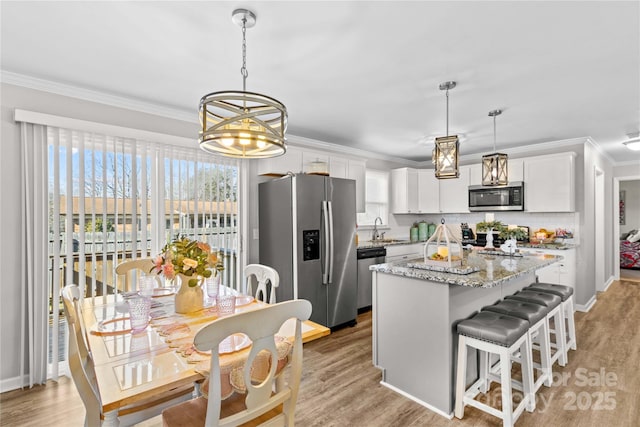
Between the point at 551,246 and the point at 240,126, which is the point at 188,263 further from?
the point at 551,246

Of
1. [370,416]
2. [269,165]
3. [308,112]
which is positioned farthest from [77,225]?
[370,416]

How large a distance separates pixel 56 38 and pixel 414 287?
284 centimetres

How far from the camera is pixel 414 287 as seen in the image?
2.31m

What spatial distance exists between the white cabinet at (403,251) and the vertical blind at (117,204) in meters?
2.40

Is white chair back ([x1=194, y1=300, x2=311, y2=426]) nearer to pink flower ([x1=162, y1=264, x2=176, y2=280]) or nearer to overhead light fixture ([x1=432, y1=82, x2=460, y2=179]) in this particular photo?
pink flower ([x1=162, y1=264, x2=176, y2=280])

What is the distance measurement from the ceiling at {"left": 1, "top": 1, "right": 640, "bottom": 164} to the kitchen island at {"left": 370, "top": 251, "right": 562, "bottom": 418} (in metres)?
1.50

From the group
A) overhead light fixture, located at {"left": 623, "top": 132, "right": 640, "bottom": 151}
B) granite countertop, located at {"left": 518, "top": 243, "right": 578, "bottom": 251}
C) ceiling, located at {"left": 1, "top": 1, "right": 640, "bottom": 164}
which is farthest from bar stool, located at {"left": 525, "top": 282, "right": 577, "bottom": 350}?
overhead light fixture, located at {"left": 623, "top": 132, "right": 640, "bottom": 151}

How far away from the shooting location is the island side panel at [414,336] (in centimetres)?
215

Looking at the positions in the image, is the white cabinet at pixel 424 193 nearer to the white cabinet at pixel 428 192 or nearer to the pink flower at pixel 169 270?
the white cabinet at pixel 428 192

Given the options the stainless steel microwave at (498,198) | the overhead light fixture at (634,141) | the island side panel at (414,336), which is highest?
the overhead light fixture at (634,141)

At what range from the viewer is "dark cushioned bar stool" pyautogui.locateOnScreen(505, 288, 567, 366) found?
2.53 metres

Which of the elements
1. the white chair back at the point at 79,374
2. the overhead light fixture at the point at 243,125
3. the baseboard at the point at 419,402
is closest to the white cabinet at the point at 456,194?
the baseboard at the point at 419,402

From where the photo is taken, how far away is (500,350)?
76.4 inches

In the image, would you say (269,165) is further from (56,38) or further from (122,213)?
(56,38)
